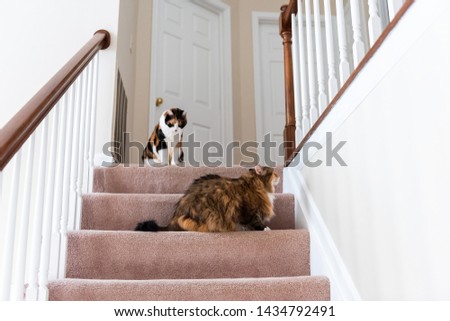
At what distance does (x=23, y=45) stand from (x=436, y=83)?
2.73 m

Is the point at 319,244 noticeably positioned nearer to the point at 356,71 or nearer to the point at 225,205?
the point at 225,205

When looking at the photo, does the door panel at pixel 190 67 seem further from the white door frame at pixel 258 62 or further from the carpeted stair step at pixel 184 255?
the carpeted stair step at pixel 184 255

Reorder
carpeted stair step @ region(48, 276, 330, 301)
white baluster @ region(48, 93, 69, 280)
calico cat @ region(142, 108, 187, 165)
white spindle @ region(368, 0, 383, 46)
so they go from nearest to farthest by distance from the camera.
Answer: white spindle @ region(368, 0, 383, 46)
carpeted stair step @ region(48, 276, 330, 301)
white baluster @ region(48, 93, 69, 280)
calico cat @ region(142, 108, 187, 165)

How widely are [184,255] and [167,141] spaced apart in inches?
55.5

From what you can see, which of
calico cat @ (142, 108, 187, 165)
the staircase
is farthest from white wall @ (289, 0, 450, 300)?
calico cat @ (142, 108, 187, 165)

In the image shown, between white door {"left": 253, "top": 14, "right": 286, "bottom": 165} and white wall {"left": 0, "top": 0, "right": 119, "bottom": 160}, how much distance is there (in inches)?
76.6

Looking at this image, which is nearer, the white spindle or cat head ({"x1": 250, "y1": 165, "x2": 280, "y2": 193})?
the white spindle

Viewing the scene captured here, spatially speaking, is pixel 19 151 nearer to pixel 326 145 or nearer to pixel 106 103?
pixel 326 145

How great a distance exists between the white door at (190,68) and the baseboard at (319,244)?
2.06 metres

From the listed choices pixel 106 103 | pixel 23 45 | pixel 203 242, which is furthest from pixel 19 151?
pixel 23 45

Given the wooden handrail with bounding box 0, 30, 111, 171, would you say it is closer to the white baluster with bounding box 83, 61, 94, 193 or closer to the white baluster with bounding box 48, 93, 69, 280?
the white baluster with bounding box 48, 93, 69, 280

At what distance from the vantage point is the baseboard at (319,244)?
5.29 feet

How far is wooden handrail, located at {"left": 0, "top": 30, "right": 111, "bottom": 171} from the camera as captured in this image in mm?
1130

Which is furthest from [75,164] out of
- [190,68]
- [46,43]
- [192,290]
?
[190,68]
